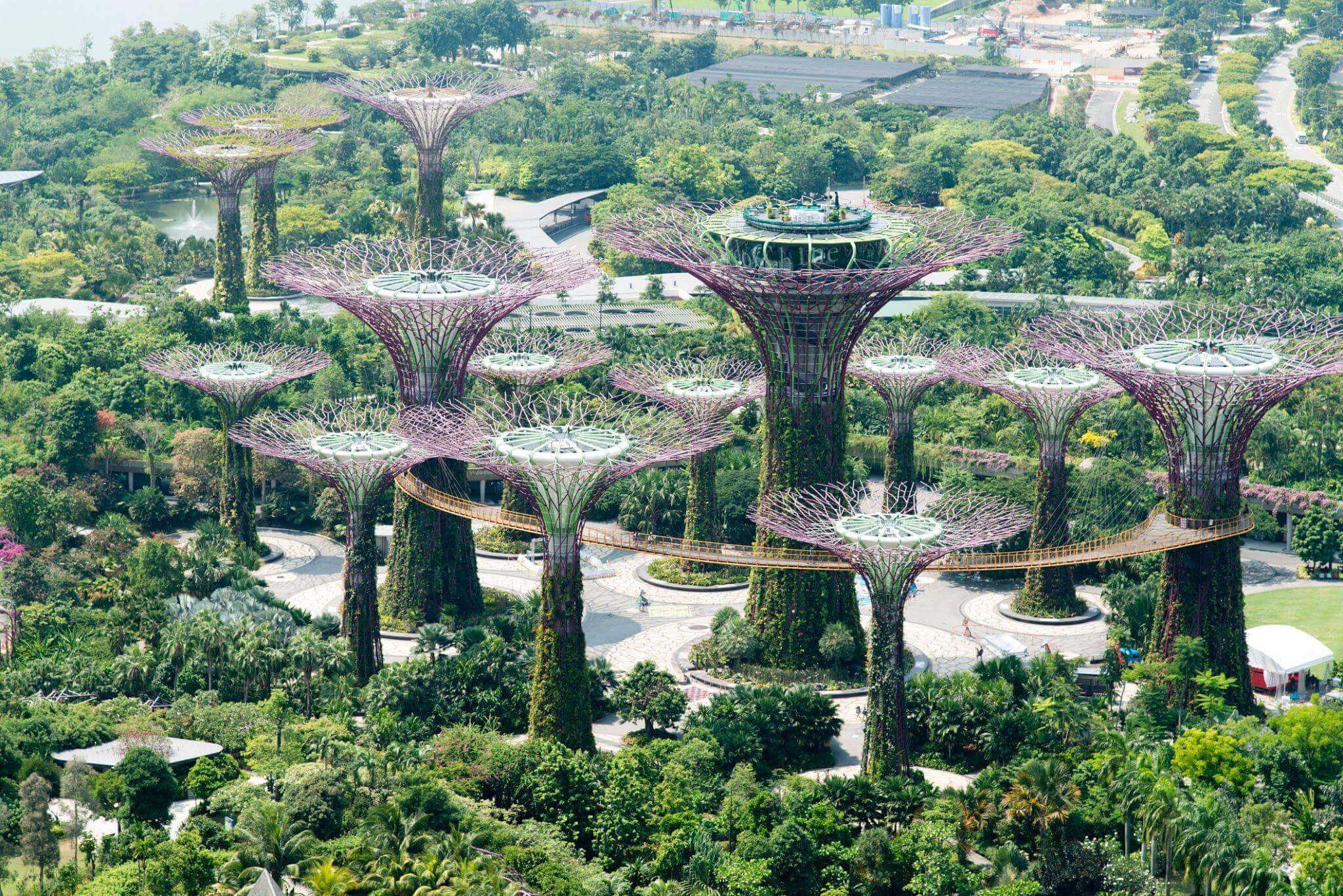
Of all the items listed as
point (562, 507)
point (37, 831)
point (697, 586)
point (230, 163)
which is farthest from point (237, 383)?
point (230, 163)

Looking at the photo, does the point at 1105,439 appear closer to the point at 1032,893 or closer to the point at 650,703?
the point at 650,703

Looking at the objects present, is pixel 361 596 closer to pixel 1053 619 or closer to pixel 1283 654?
pixel 1053 619

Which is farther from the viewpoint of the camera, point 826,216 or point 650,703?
point 826,216

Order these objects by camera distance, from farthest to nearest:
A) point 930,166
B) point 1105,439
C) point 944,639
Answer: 1. point 930,166
2. point 1105,439
3. point 944,639

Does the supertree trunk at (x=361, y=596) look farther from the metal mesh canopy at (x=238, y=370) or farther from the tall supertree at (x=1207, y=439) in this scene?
the tall supertree at (x=1207, y=439)

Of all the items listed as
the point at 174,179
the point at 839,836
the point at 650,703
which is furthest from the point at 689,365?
the point at 174,179

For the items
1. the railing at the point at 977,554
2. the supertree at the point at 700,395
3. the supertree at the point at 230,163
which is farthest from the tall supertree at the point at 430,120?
the railing at the point at 977,554
